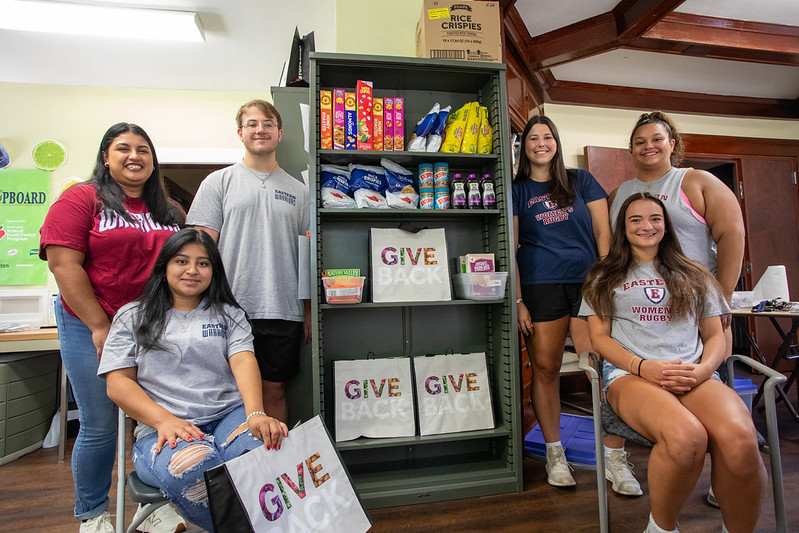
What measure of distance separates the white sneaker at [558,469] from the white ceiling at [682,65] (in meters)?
2.83

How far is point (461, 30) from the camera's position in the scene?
82.0 inches

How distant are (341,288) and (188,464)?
85 cm

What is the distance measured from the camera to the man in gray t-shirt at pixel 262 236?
1.77 metres

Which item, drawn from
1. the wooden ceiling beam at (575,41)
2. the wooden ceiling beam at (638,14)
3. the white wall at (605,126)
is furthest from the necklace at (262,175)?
the white wall at (605,126)

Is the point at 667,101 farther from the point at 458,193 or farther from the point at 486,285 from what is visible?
the point at 486,285

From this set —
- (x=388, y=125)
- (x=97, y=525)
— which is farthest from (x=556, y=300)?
(x=97, y=525)

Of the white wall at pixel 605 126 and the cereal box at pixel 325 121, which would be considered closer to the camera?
the cereal box at pixel 325 121

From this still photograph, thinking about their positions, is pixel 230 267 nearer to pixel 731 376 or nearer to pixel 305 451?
pixel 305 451

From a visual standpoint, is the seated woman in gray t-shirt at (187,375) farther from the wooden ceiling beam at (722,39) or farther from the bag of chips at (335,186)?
the wooden ceiling beam at (722,39)

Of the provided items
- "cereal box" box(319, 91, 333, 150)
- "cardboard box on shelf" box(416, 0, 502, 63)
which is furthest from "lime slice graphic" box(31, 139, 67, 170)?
"cardboard box on shelf" box(416, 0, 502, 63)

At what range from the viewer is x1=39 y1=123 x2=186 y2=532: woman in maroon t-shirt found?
145 centimetres

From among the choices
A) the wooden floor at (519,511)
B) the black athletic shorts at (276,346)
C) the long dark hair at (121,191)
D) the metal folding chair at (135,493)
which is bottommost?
the wooden floor at (519,511)

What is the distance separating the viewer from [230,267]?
1771mm

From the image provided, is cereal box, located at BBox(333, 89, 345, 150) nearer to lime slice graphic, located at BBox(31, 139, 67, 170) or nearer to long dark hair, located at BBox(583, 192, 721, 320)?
long dark hair, located at BBox(583, 192, 721, 320)
